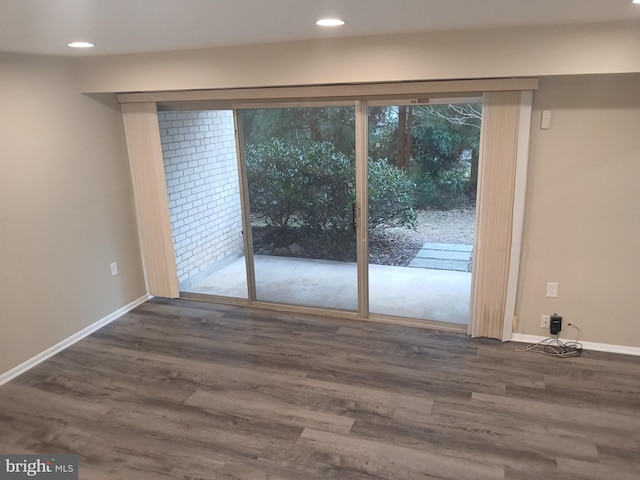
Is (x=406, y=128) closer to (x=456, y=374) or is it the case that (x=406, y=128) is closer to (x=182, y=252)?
(x=456, y=374)

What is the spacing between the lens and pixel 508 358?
344cm

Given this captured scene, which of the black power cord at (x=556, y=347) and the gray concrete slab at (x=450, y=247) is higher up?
the gray concrete slab at (x=450, y=247)

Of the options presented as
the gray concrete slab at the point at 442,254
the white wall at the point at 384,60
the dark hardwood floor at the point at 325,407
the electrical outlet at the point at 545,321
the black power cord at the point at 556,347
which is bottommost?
the dark hardwood floor at the point at 325,407

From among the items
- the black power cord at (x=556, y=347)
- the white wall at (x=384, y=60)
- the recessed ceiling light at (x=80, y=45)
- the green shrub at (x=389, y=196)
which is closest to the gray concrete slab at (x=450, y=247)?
the green shrub at (x=389, y=196)

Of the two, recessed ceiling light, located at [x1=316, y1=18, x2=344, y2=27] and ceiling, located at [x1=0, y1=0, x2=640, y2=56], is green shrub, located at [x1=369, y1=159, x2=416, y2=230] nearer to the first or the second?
ceiling, located at [x1=0, y1=0, x2=640, y2=56]

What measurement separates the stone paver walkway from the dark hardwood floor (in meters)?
0.73

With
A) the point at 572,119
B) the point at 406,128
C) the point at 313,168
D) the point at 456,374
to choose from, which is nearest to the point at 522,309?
the point at 456,374

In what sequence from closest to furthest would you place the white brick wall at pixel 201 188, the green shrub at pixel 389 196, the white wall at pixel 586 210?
the white wall at pixel 586 210 < the green shrub at pixel 389 196 < the white brick wall at pixel 201 188

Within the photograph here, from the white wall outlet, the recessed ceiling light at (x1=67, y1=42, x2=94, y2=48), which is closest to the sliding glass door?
the white wall outlet

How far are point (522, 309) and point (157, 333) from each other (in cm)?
297

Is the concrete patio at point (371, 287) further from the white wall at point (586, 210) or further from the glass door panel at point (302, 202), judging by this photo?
the white wall at point (586, 210)

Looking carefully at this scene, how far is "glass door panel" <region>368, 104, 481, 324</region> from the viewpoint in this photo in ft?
11.8

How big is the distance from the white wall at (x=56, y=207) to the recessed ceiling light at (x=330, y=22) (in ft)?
7.43

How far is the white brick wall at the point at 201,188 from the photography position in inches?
178
